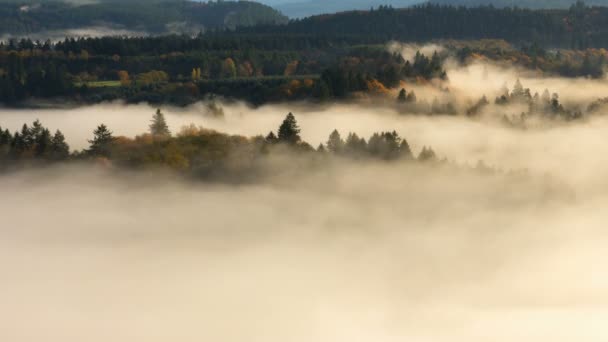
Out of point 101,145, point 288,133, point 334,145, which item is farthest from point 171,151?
point 334,145

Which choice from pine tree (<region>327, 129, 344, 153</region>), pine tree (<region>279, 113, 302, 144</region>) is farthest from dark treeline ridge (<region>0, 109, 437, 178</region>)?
pine tree (<region>327, 129, 344, 153</region>)

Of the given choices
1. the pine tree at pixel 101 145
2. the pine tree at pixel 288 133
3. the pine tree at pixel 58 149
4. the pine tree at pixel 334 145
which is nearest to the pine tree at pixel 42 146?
the pine tree at pixel 58 149

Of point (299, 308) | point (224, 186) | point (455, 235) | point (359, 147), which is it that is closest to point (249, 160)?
point (224, 186)

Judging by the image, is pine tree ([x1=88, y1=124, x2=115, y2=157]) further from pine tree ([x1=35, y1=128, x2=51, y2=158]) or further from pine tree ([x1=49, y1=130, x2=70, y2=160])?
pine tree ([x1=35, y1=128, x2=51, y2=158])

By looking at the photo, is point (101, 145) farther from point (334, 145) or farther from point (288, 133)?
point (334, 145)

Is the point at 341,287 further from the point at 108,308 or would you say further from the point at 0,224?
the point at 0,224

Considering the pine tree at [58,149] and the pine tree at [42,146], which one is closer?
the pine tree at [42,146]

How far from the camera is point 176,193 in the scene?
451 ft

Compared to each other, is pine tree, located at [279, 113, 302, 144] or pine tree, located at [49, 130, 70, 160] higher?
pine tree, located at [279, 113, 302, 144]

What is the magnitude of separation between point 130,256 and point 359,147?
40.8 metres

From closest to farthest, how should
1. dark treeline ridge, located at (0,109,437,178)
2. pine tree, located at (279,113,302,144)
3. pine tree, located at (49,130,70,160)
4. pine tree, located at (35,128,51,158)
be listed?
dark treeline ridge, located at (0,109,437,178), pine tree, located at (35,128,51,158), pine tree, located at (49,130,70,160), pine tree, located at (279,113,302,144)

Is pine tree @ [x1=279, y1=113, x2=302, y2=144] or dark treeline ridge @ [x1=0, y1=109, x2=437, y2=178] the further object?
pine tree @ [x1=279, y1=113, x2=302, y2=144]

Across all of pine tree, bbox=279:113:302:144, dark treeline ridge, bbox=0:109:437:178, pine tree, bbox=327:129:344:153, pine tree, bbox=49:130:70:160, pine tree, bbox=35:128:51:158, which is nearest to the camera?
dark treeline ridge, bbox=0:109:437:178

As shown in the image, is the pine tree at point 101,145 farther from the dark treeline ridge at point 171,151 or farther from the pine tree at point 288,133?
the pine tree at point 288,133
